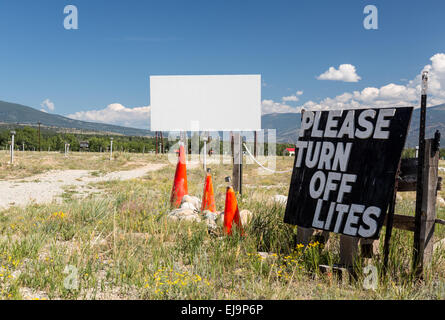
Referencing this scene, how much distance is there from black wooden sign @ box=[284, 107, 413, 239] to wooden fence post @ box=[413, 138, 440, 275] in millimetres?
337

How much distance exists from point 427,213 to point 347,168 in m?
0.96

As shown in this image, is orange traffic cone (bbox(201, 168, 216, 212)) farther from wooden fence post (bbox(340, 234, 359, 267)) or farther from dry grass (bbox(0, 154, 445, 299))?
wooden fence post (bbox(340, 234, 359, 267))

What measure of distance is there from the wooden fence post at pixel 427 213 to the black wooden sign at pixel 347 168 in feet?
1.10

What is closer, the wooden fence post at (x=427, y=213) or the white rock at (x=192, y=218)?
the wooden fence post at (x=427, y=213)

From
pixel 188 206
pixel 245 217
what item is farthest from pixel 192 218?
pixel 245 217

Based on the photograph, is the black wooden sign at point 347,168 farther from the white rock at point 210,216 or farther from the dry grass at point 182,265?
the white rock at point 210,216

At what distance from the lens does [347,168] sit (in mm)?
4367

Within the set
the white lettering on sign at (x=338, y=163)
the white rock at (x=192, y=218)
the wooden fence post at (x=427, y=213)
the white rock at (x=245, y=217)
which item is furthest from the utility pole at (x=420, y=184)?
the white rock at (x=192, y=218)

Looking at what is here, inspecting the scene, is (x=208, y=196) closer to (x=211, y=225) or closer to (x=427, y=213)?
(x=211, y=225)

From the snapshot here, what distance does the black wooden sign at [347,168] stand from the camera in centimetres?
404

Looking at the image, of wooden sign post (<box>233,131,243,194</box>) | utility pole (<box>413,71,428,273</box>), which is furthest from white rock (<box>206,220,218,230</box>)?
utility pole (<box>413,71,428,273</box>)
